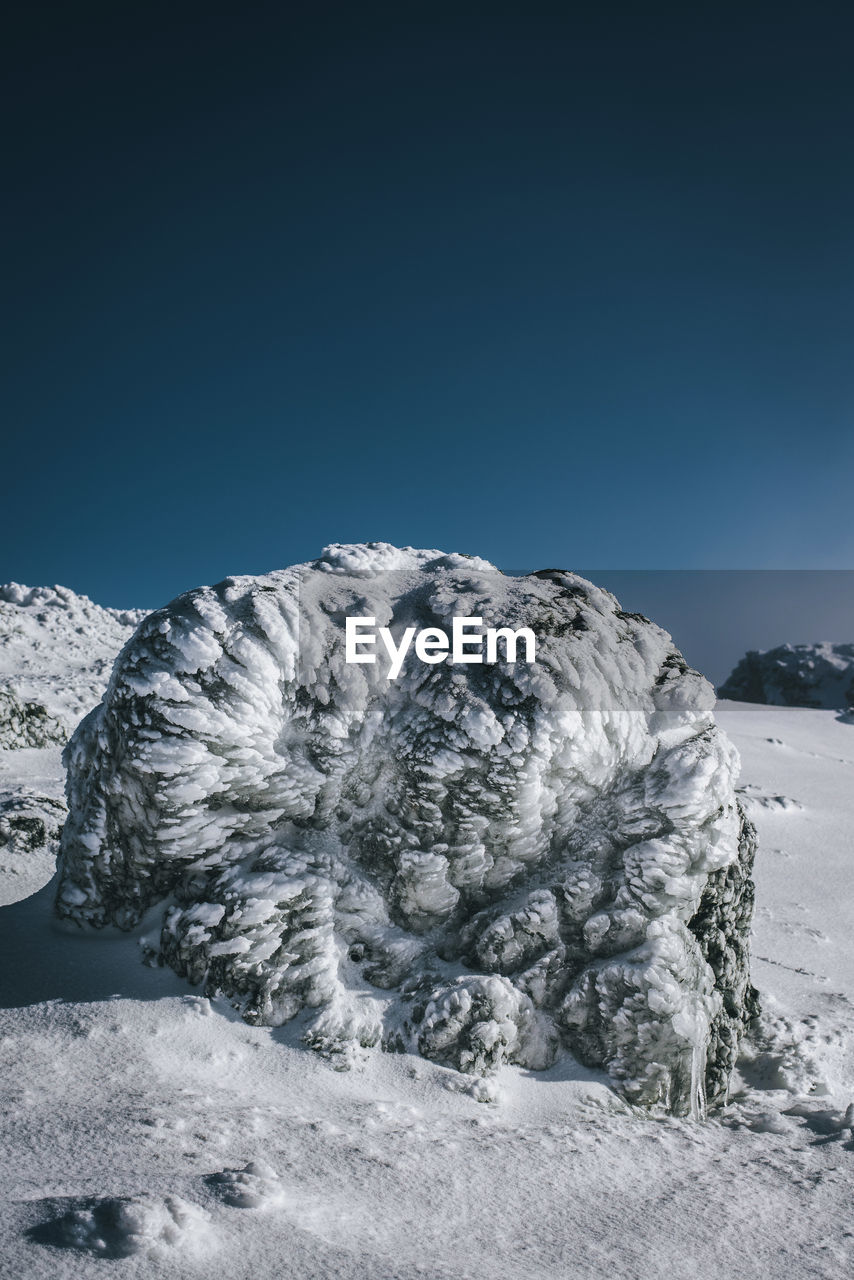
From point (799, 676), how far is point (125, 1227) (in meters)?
21.4

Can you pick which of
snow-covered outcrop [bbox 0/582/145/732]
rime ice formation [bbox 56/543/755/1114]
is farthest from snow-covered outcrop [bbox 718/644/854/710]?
rime ice formation [bbox 56/543/755/1114]

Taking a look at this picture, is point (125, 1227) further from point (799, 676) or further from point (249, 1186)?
point (799, 676)

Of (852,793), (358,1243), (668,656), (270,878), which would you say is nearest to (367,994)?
(270,878)

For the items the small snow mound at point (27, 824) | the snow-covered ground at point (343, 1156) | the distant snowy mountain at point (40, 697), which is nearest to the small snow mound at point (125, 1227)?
the snow-covered ground at point (343, 1156)

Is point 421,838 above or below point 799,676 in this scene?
below

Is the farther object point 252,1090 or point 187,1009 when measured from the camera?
point 187,1009

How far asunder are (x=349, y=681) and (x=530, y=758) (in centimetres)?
69

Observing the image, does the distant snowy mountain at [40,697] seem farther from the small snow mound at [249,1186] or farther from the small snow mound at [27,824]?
the small snow mound at [249,1186]

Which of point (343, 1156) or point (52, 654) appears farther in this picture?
point (52, 654)

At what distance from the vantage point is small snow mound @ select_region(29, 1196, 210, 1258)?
1.35 m

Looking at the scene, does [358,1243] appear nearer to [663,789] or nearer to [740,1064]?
[663,789]

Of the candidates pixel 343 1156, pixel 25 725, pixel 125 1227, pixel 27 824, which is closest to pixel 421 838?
pixel 343 1156

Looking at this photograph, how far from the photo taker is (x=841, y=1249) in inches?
68.3

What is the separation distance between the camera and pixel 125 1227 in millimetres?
1388
